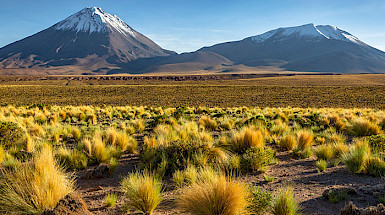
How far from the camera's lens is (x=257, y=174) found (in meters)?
4.90

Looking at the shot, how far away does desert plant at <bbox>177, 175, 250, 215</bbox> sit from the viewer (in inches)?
112

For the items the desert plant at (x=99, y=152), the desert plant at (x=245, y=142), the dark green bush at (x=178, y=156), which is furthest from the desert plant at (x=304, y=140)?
the desert plant at (x=99, y=152)

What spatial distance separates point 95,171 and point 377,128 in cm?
875

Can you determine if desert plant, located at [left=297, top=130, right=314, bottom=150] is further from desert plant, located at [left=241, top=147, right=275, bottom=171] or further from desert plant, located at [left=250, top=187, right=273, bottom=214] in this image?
desert plant, located at [left=250, top=187, right=273, bottom=214]

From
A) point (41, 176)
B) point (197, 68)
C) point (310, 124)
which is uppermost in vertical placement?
point (197, 68)

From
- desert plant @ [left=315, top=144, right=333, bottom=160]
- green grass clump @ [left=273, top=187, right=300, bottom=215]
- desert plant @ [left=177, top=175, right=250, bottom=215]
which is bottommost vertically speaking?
desert plant @ [left=315, top=144, right=333, bottom=160]

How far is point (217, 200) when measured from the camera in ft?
9.45

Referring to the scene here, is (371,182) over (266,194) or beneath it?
beneath

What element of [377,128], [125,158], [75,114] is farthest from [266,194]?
[75,114]

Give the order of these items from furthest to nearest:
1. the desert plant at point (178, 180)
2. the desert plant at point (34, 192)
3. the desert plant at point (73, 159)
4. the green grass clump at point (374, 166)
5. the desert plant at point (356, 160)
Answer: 1. the desert plant at point (73, 159)
2. the desert plant at point (356, 160)
3. the green grass clump at point (374, 166)
4. the desert plant at point (178, 180)
5. the desert plant at point (34, 192)

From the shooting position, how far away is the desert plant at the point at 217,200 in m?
2.85

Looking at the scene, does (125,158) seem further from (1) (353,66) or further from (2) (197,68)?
(1) (353,66)

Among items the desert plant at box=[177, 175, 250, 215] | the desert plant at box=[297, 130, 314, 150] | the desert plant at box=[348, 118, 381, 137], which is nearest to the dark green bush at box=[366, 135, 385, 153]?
the desert plant at box=[297, 130, 314, 150]

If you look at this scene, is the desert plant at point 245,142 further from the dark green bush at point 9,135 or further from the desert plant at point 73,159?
the dark green bush at point 9,135
